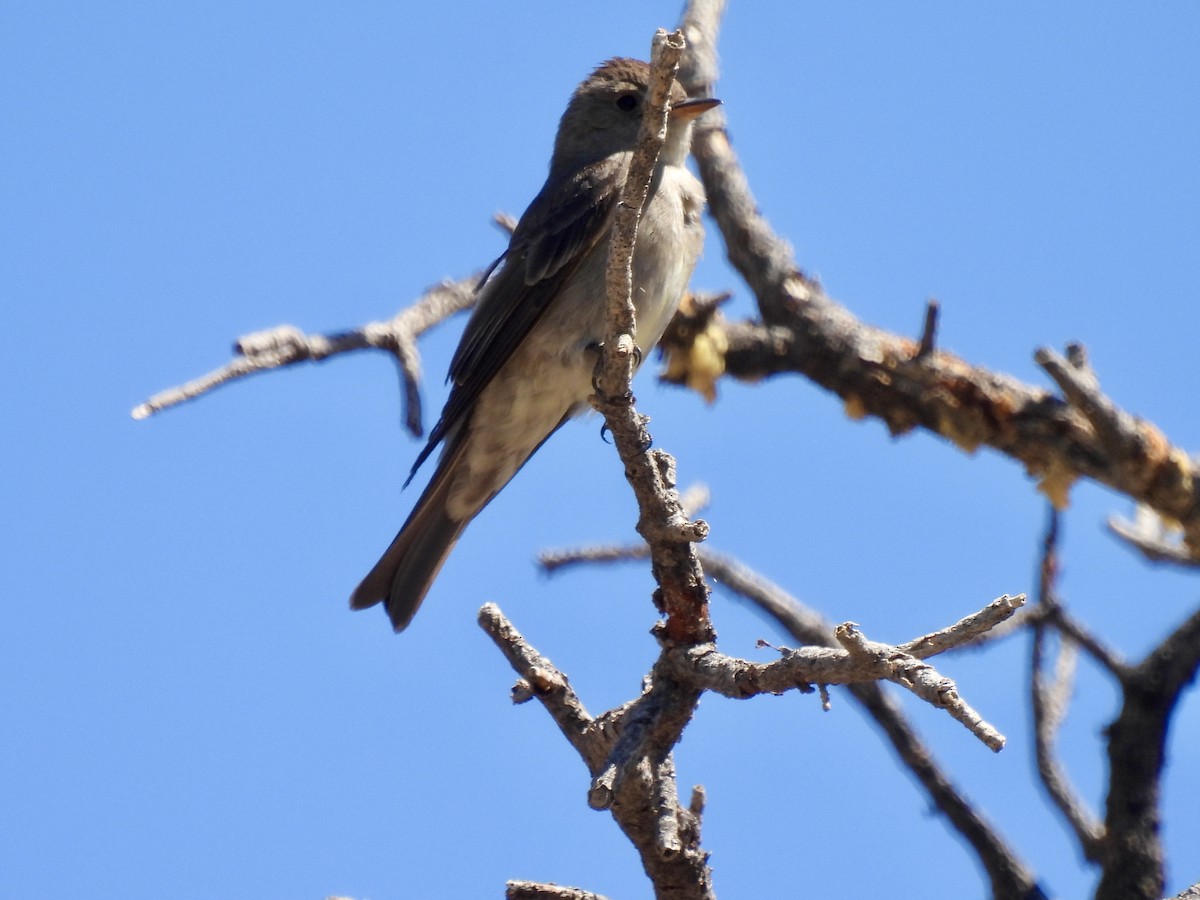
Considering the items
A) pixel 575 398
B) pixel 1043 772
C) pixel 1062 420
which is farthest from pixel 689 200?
pixel 1043 772

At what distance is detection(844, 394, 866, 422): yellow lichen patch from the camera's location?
6203mm

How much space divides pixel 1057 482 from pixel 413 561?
2.47m

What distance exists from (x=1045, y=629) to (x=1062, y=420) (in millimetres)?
932

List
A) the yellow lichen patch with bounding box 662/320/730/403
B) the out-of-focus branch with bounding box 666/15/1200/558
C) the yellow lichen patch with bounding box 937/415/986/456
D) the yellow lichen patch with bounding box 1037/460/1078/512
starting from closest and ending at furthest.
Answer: the out-of-focus branch with bounding box 666/15/1200/558, the yellow lichen patch with bounding box 1037/460/1078/512, the yellow lichen patch with bounding box 937/415/986/456, the yellow lichen patch with bounding box 662/320/730/403

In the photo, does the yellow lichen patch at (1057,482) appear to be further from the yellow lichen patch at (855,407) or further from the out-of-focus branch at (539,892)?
the out-of-focus branch at (539,892)

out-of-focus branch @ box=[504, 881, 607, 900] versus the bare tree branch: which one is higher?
the bare tree branch

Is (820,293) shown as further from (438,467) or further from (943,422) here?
(438,467)

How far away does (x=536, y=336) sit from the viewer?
211 inches

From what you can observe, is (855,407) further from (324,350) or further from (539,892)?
(539,892)

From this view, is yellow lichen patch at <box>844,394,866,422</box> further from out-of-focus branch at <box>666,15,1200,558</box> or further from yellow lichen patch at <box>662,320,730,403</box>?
yellow lichen patch at <box>662,320,730,403</box>

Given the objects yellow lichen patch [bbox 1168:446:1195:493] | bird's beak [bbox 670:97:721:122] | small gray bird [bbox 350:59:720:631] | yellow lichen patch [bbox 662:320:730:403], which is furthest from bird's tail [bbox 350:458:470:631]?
yellow lichen patch [bbox 1168:446:1195:493]

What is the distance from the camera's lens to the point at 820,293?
252 inches

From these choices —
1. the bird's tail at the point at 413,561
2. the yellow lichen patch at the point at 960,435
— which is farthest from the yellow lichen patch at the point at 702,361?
the bird's tail at the point at 413,561

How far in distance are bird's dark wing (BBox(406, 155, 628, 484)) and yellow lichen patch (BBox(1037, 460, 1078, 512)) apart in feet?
6.46
